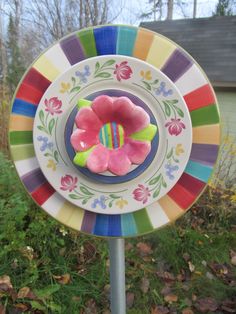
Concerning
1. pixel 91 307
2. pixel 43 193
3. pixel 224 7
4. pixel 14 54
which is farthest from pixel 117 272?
pixel 224 7

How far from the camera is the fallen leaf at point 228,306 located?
5.28ft

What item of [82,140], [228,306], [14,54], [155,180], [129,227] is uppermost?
[14,54]

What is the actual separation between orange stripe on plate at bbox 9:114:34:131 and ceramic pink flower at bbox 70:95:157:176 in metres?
0.13

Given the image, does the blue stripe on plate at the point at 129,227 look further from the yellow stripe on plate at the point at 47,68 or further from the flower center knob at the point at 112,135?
the yellow stripe on plate at the point at 47,68

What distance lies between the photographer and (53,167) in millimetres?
727

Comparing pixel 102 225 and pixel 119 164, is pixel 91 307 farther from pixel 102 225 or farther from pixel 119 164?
pixel 119 164

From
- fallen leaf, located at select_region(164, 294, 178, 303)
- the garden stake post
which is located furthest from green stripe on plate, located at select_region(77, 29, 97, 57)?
fallen leaf, located at select_region(164, 294, 178, 303)

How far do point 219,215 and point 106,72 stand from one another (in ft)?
5.99

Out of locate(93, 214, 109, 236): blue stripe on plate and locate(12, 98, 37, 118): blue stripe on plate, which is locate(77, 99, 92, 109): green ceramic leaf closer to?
locate(12, 98, 37, 118): blue stripe on plate

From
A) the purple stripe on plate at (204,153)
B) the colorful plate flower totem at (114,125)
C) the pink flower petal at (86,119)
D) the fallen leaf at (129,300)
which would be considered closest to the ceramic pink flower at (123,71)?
the colorful plate flower totem at (114,125)

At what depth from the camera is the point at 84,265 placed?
178 centimetres

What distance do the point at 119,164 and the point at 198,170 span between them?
19 cm

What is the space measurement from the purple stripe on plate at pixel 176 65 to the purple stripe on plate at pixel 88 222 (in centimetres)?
35

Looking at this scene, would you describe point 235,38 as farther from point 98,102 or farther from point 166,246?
point 98,102
